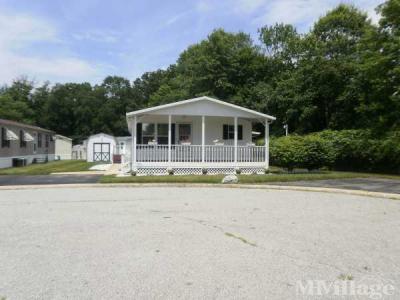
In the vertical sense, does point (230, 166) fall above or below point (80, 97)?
below

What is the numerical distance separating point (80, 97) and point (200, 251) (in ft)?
233

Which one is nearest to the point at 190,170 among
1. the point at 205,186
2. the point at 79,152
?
the point at 205,186

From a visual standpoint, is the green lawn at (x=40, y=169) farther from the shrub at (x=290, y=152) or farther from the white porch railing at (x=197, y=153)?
the shrub at (x=290, y=152)

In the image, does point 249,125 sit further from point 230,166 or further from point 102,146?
point 102,146

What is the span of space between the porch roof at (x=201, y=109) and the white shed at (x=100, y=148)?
74.4 ft

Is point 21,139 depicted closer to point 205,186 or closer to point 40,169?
point 40,169

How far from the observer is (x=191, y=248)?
18.5ft

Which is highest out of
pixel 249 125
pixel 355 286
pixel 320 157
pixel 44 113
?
pixel 44 113

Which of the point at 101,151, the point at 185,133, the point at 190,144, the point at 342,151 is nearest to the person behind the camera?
the point at 190,144

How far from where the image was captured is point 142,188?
14.4m

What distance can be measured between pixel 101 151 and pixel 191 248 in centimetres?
3751

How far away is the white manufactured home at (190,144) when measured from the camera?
63.8 ft

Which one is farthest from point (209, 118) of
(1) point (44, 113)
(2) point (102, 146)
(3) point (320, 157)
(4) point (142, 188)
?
(1) point (44, 113)

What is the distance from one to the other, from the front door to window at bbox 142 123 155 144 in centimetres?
159
